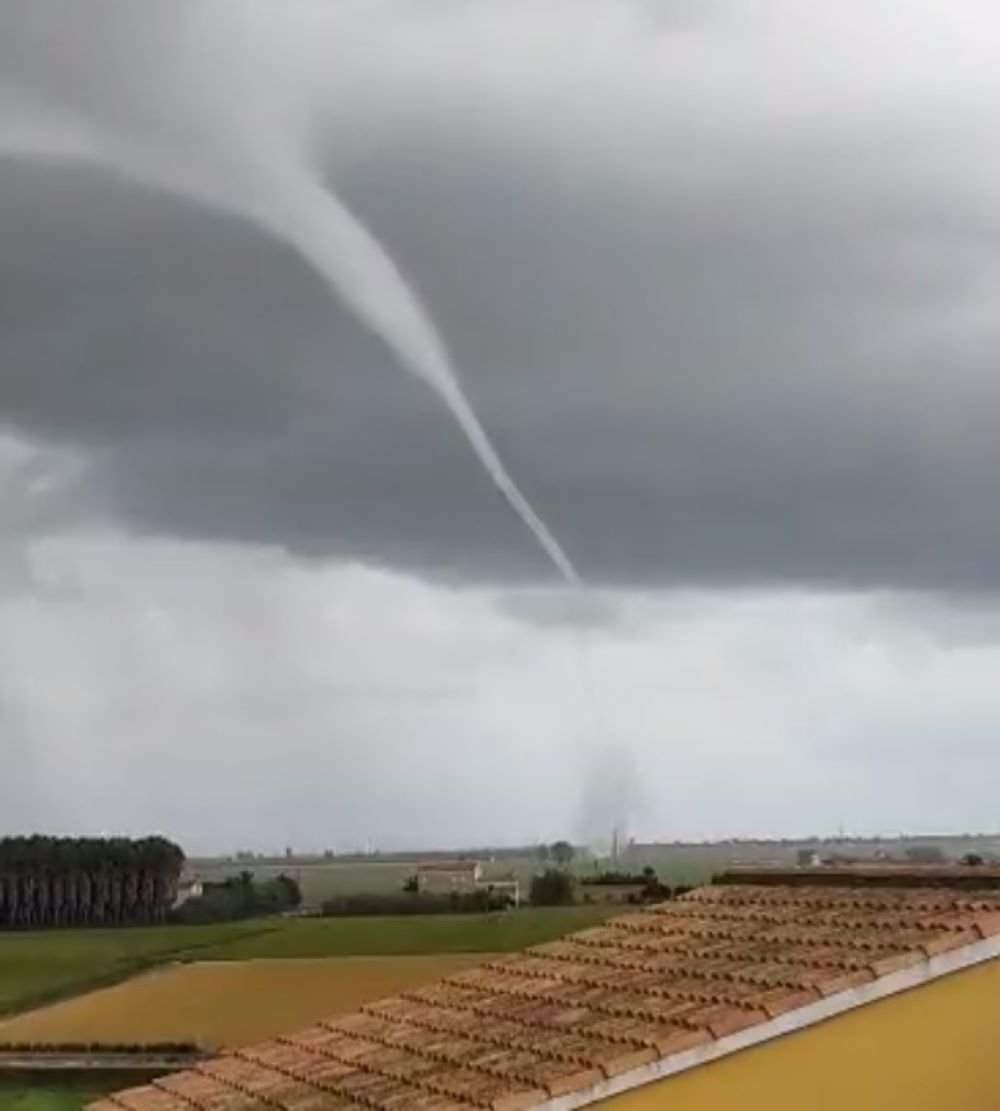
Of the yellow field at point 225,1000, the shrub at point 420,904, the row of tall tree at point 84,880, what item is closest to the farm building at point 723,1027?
the yellow field at point 225,1000

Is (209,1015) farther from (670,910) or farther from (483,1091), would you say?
(483,1091)

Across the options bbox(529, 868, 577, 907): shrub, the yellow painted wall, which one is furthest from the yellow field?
the yellow painted wall

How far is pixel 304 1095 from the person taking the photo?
30.7ft

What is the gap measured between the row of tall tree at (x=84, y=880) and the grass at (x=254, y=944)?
25.0 meters

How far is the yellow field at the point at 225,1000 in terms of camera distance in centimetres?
4203

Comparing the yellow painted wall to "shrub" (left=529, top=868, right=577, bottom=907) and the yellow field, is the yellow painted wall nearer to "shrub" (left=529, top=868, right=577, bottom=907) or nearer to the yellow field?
the yellow field

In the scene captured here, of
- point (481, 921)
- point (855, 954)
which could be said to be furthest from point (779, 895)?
point (481, 921)

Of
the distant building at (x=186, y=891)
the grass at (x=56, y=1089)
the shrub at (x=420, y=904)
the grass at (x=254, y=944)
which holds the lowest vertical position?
the grass at (x=56, y=1089)

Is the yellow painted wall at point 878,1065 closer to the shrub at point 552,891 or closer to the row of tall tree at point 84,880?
the shrub at point 552,891

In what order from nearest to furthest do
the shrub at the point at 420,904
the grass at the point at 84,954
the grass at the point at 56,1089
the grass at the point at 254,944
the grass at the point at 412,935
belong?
1. the grass at the point at 56,1089
2. the grass at the point at 84,954
3. the grass at the point at 254,944
4. the grass at the point at 412,935
5. the shrub at the point at 420,904

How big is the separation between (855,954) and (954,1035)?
0.54 metres

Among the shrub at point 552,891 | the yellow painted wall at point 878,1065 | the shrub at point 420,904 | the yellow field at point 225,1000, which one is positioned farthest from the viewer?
the shrub at point 552,891

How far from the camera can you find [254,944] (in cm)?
6719

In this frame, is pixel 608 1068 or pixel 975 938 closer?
pixel 608 1068
